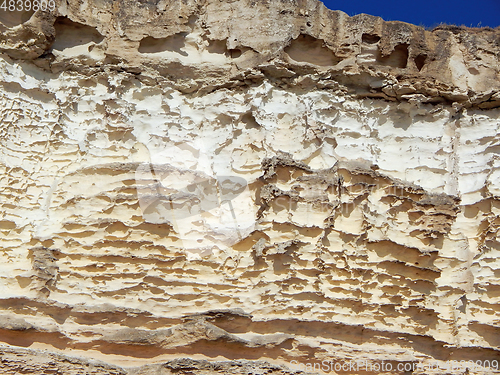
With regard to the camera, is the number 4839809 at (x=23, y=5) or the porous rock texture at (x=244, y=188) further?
the number 4839809 at (x=23, y=5)

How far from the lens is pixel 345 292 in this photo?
532 centimetres

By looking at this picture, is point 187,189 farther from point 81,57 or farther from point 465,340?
point 465,340

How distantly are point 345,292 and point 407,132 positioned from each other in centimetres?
188

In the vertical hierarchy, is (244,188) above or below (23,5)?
below

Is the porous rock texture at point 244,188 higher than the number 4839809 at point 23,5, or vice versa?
the number 4839809 at point 23,5

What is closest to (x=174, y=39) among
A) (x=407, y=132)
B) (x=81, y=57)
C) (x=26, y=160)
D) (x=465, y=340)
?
(x=81, y=57)

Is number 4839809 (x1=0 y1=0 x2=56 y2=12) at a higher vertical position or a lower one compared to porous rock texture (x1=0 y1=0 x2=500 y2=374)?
higher

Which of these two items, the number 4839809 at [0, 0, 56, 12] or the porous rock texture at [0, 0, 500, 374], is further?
the number 4839809 at [0, 0, 56, 12]

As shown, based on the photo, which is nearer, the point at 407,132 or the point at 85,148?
the point at 85,148

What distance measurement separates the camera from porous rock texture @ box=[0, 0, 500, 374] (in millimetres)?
5023

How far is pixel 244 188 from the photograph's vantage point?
5660 mm

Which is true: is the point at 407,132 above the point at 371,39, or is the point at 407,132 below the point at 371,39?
below

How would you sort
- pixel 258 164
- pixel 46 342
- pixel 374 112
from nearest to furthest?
pixel 46 342, pixel 258 164, pixel 374 112

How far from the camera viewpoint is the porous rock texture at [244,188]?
5023mm
